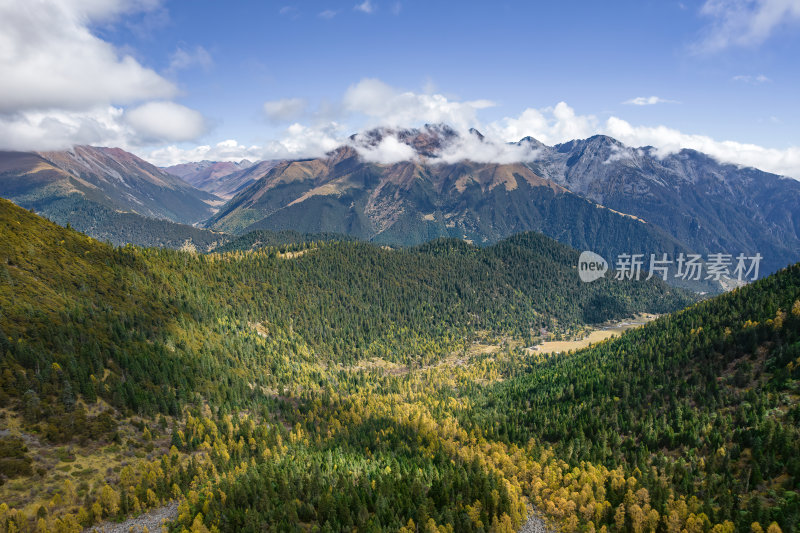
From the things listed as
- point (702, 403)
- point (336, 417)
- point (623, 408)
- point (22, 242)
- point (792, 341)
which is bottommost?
point (336, 417)

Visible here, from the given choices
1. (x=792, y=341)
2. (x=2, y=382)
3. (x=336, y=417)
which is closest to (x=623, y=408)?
(x=792, y=341)

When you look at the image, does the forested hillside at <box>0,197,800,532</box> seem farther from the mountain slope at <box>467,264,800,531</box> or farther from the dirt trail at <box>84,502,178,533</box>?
the dirt trail at <box>84,502,178,533</box>

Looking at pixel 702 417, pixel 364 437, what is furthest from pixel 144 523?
pixel 702 417

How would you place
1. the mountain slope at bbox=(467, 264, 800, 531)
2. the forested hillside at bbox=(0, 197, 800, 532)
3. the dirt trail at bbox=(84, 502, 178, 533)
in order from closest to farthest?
the dirt trail at bbox=(84, 502, 178, 533), the mountain slope at bbox=(467, 264, 800, 531), the forested hillside at bbox=(0, 197, 800, 532)

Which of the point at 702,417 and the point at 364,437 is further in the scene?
the point at 364,437

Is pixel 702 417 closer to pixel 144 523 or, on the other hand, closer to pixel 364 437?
pixel 364 437

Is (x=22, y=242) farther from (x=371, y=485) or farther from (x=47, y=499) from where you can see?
(x=371, y=485)

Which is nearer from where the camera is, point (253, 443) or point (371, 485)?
point (371, 485)

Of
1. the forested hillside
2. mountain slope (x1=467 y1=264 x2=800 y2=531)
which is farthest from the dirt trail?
mountain slope (x1=467 y1=264 x2=800 y2=531)

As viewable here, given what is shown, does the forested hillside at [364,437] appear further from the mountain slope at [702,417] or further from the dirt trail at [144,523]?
the dirt trail at [144,523]

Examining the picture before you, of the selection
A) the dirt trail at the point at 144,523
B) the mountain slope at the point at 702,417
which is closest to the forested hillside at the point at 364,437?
the mountain slope at the point at 702,417

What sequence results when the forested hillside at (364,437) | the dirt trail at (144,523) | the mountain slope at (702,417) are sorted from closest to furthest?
the dirt trail at (144,523), the mountain slope at (702,417), the forested hillside at (364,437)
